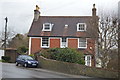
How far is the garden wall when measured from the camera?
1527 centimetres

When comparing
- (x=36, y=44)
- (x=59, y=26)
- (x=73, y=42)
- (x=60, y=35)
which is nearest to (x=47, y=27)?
(x=59, y=26)

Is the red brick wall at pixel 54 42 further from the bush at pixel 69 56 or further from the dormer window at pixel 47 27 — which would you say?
the bush at pixel 69 56

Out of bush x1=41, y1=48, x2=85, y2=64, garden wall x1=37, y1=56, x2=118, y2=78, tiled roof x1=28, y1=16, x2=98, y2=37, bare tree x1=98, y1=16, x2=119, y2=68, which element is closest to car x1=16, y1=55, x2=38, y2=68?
garden wall x1=37, y1=56, x2=118, y2=78

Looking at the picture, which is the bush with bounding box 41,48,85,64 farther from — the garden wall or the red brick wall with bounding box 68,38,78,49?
the red brick wall with bounding box 68,38,78,49

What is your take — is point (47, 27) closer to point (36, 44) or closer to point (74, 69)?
point (36, 44)

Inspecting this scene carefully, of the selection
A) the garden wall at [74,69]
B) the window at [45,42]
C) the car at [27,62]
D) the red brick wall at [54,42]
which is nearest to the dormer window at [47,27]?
the window at [45,42]

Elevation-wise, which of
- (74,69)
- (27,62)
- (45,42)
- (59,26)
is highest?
(59,26)

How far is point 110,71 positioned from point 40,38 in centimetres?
1638

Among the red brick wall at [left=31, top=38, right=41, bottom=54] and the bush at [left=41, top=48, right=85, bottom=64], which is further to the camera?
the red brick wall at [left=31, top=38, right=41, bottom=54]

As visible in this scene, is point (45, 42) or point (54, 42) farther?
point (45, 42)

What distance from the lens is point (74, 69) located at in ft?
58.5

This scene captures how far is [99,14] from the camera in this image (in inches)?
752

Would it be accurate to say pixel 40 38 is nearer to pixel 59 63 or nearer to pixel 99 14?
pixel 59 63

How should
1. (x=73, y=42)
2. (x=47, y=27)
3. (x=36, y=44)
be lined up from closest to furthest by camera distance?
1. (x=73, y=42)
2. (x=36, y=44)
3. (x=47, y=27)
